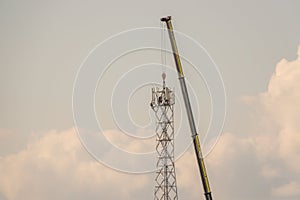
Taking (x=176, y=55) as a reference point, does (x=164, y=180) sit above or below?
below

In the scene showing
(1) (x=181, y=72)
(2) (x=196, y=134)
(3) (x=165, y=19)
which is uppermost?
(3) (x=165, y=19)

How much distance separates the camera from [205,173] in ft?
444

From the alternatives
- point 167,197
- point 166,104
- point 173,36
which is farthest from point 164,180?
point 173,36

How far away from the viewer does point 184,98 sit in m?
136

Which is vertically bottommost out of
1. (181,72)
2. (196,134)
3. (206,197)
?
(206,197)

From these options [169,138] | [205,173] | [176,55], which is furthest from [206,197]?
[176,55]

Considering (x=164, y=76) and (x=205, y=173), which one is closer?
(x=205, y=173)

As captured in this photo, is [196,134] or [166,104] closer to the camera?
[196,134]

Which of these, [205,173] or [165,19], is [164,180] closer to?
[205,173]

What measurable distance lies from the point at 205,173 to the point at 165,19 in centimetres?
2634

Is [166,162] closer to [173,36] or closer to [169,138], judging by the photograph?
[169,138]

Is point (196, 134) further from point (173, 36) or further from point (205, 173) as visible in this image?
point (173, 36)

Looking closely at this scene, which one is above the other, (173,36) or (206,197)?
(173,36)

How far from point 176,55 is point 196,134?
1401 cm
